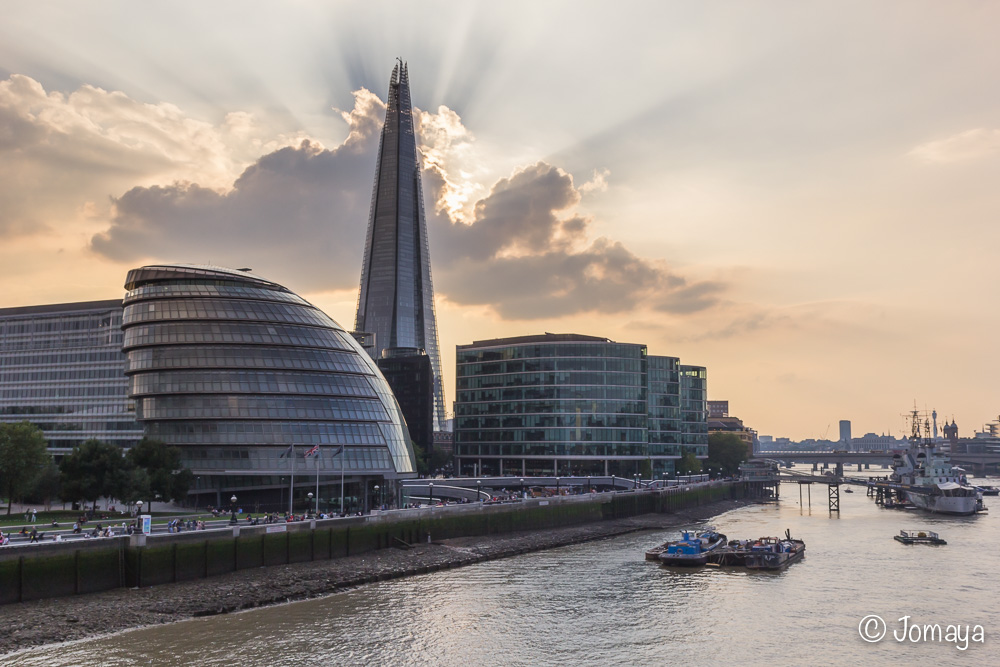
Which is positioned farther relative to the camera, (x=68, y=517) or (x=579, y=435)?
(x=579, y=435)

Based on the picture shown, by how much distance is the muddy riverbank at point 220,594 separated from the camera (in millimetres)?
48000

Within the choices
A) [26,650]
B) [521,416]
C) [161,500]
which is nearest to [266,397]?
[161,500]

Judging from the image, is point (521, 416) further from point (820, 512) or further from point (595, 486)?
point (820, 512)

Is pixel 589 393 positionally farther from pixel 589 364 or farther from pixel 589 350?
pixel 589 350

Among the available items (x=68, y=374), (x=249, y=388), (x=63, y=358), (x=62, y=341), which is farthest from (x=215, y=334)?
(x=62, y=341)

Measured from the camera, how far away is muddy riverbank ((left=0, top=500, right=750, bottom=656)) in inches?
1890

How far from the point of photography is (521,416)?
631 ft

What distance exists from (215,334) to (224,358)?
11.1ft

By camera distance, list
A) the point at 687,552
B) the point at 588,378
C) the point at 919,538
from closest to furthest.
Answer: the point at 687,552
the point at 919,538
the point at 588,378

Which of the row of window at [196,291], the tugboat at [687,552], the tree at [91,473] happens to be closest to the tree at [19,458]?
the tree at [91,473]

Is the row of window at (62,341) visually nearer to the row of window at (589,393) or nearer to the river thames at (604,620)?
the river thames at (604,620)

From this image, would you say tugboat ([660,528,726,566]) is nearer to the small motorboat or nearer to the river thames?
the river thames

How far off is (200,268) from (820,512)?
116778 mm

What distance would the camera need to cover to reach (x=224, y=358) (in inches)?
3858
